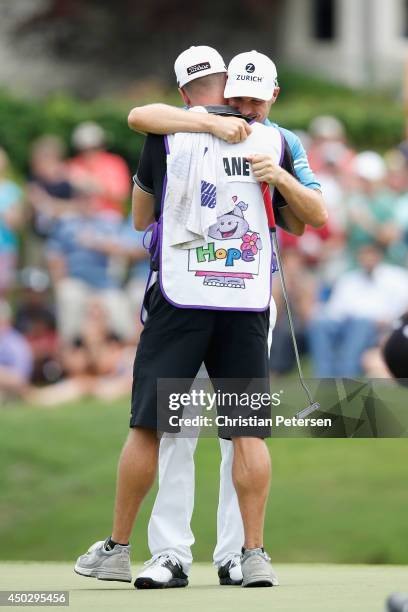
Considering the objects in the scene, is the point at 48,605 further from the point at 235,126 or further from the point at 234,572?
the point at 235,126

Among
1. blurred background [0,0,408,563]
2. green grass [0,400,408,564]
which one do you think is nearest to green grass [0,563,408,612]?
green grass [0,400,408,564]

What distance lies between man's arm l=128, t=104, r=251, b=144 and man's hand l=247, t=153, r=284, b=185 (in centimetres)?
10

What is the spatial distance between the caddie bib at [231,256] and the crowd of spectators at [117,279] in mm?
6797

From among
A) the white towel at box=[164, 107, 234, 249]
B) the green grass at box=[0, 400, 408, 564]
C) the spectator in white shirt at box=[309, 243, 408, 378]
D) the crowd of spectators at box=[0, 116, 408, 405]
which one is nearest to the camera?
the white towel at box=[164, 107, 234, 249]

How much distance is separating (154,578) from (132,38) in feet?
82.1

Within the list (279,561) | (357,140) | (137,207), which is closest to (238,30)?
(357,140)

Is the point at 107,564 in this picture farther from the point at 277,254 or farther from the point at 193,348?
the point at 277,254

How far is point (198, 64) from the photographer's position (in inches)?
258

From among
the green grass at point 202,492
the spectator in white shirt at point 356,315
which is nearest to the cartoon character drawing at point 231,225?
the green grass at point 202,492

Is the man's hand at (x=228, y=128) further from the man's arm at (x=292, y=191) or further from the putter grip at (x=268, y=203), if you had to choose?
the putter grip at (x=268, y=203)

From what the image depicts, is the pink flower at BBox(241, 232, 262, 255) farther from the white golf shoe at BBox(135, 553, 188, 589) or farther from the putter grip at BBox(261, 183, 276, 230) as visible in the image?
the white golf shoe at BBox(135, 553, 188, 589)

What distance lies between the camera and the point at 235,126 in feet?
21.1

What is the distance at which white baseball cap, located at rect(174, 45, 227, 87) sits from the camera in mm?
6562

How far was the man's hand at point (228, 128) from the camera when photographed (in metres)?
6.41
